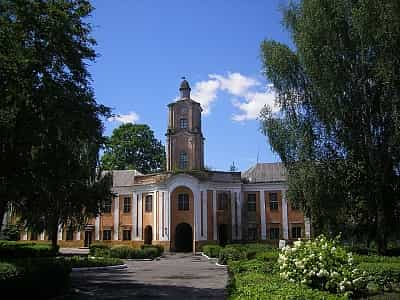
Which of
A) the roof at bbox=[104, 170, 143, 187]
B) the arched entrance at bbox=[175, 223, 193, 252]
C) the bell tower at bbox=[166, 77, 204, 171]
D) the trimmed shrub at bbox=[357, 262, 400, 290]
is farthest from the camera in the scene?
the roof at bbox=[104, 170, 143, 187]

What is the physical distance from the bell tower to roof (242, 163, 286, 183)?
5694mm

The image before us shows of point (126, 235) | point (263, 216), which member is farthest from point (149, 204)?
point (263, 216)

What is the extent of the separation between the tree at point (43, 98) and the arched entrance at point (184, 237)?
30424 mm

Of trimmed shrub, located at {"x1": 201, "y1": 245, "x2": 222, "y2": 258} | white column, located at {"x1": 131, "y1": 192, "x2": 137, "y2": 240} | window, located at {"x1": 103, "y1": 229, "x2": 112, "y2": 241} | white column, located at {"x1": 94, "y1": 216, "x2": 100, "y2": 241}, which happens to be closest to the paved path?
trimmed shrub, located at {"x1": 201, "y1": 245, "x2": 222, "y2": 258}

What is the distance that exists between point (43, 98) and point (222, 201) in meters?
33.6

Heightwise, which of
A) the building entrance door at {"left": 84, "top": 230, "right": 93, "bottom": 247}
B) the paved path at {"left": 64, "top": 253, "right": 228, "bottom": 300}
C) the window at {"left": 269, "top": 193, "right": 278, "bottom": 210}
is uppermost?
the window at {"left": 269, "top": 193, "right": 278, "bottom": 210}

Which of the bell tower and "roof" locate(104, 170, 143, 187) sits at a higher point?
the bell tower

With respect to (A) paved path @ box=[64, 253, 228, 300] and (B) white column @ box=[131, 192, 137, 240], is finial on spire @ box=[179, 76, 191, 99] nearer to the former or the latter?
(B) white column @ box=[131, 192, 137, 240]

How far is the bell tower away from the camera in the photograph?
1916 inches

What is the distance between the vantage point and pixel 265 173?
164ft

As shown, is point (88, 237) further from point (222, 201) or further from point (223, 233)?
point (222, 201)

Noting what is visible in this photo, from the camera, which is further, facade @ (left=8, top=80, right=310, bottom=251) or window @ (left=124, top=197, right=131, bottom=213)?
window @ (left=124, top=197, right=131, bottom=213)

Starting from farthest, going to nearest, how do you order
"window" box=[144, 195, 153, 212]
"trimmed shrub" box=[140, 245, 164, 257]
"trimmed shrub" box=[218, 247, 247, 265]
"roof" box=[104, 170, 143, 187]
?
"roof" box=[104, 170, 143, 187]
"window" box=[144, 195, 153, 212]
"trimmed shrub" box=[140, 245, 164, 257]
"trimmed shrub" box=[218, 247, 247, 265]

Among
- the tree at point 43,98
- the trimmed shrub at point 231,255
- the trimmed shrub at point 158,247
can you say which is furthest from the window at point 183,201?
the tree at point 43,98
